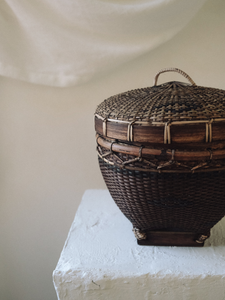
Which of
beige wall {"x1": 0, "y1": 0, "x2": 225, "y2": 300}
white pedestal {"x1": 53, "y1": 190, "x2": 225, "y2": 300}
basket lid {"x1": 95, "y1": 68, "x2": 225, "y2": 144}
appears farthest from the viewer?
beige wall {"x1": 0, "y1": 0, "x2": 225, "y2": 300}

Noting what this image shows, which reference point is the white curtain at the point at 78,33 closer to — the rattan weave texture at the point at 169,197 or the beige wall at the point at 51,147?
the beige wall at the point at 51,147

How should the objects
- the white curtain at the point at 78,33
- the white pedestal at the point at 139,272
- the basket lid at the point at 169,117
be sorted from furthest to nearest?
the white curtain at the point at 78,33
the white pedestal at the point at 139,272
the basket lid at the point at 169,117

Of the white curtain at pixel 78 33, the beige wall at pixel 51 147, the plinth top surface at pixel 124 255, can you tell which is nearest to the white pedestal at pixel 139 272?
the plinth top surface at pixel 124 255

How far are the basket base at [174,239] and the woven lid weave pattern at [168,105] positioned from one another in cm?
38

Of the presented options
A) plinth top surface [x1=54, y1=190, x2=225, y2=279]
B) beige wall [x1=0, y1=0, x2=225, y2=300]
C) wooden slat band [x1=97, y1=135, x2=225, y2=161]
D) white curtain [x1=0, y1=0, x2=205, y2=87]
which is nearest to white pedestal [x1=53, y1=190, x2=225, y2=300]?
plinth top surface [x1=54, y1=190, x2=225, y2=279]

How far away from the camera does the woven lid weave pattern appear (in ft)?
Answer: 1.85

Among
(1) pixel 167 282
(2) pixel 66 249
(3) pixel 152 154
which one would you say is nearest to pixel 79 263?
(2) pixel 66 249

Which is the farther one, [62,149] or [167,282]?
[62,149]

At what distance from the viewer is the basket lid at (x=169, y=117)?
555mm

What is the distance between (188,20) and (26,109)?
753 mm

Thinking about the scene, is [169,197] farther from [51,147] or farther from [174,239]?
[51,147]

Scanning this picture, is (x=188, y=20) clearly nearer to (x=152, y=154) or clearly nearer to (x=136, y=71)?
(x=136, y=71)

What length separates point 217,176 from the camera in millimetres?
608

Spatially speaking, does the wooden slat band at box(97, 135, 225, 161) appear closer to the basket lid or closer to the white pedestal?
the basket lid
